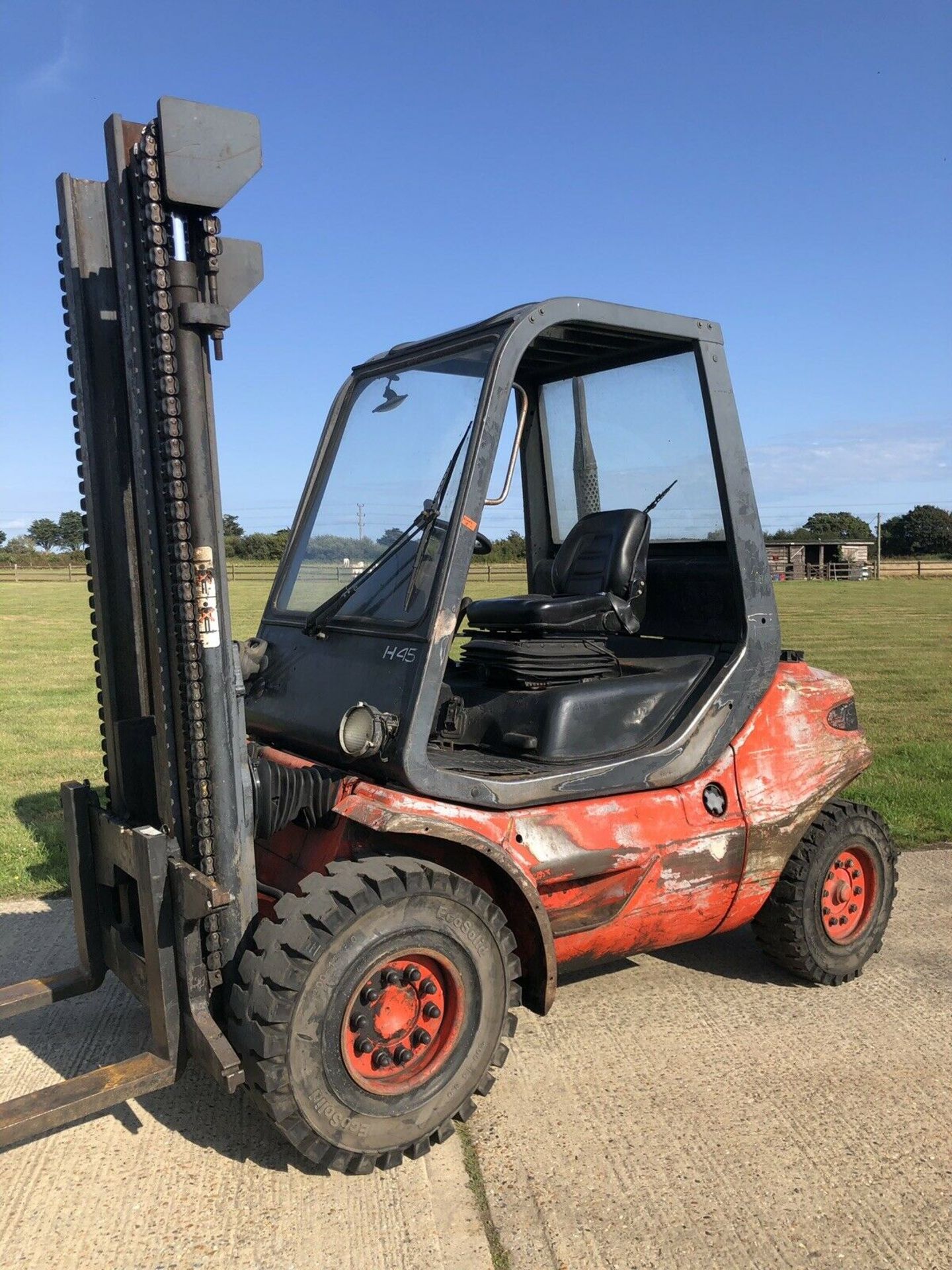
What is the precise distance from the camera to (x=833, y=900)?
15.5 feet

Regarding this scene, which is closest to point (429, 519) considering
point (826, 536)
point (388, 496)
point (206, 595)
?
point (388, 496)

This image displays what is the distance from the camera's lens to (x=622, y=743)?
4.07 m

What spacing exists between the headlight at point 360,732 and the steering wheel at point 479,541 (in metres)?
0.68

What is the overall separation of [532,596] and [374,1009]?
6.04ft

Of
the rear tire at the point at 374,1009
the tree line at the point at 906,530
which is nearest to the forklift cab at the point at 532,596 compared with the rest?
the rear tire at the point at 374,1009

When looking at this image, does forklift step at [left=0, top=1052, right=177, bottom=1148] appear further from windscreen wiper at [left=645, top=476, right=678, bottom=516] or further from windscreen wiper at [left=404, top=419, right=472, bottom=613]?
windscreen wiper at [left=645, top=476, right=678, bottom=516]

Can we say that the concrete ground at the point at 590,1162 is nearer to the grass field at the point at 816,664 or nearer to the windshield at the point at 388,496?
the windshield at the point at 388,496

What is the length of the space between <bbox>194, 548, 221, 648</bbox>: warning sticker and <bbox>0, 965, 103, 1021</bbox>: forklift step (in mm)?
1457

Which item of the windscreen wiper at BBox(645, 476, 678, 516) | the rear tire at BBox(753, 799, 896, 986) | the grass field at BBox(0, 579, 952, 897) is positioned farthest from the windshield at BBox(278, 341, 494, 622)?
the grass field at BBox(0, 579, 952, 897)

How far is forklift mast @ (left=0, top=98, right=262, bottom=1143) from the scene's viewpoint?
302 centimetres

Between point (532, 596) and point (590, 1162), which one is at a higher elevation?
point (532, 596)

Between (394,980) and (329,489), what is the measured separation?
211 cm

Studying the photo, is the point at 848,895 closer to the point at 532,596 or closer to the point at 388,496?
the point at 532,596

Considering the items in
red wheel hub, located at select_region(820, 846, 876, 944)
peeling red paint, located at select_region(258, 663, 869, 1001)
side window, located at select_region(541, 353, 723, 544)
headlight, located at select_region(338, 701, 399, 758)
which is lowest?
red wheel hub, located at select_region(820, 846, 876, 944)
